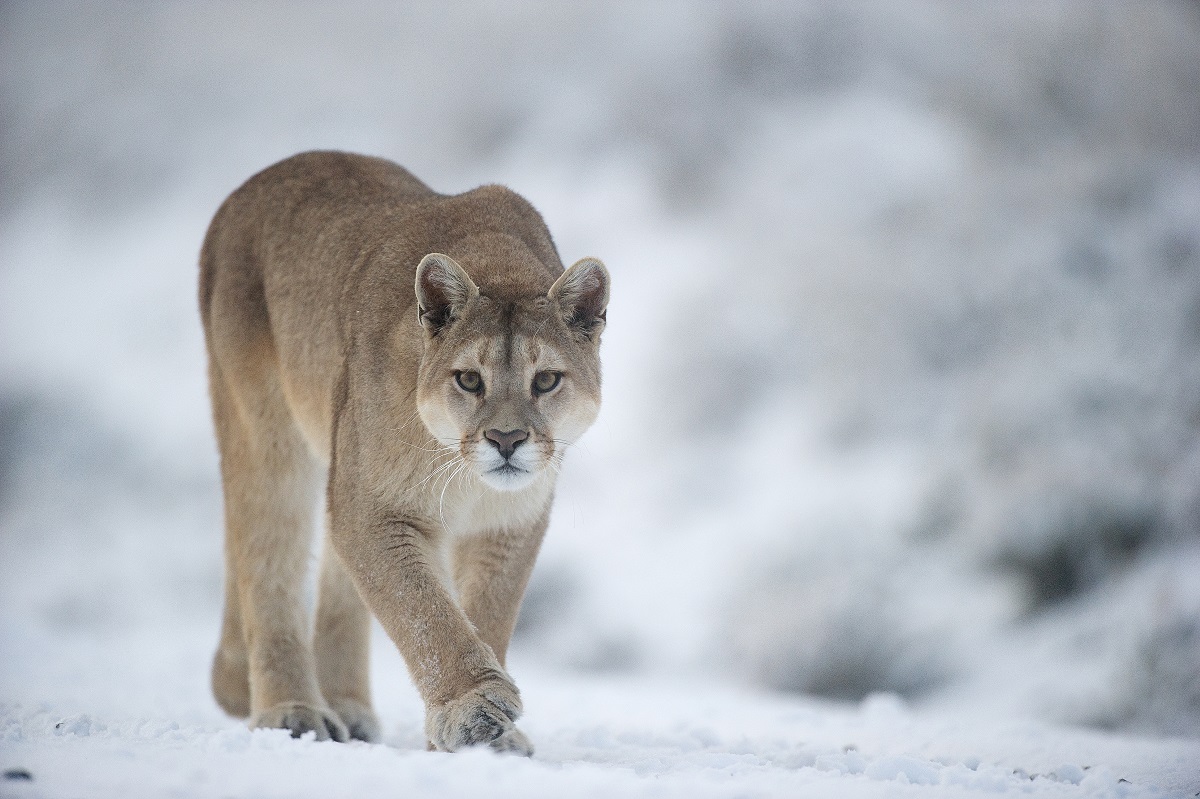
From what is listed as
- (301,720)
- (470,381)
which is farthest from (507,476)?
(301,720)

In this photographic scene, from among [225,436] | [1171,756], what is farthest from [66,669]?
[1171,756]

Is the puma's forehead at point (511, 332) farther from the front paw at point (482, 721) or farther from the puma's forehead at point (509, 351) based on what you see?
the front paw at point (482, 721)

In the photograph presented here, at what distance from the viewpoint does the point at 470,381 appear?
5.14 meters

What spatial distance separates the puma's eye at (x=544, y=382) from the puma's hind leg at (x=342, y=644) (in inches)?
79.6

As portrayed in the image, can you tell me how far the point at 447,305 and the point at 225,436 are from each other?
2.06 metres

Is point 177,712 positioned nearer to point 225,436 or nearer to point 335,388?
point 225,436

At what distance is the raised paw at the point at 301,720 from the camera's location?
598 centimetres

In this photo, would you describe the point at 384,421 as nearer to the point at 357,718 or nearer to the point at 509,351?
the point at 509,351

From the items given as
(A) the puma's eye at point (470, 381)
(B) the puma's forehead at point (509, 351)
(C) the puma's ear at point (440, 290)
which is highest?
(C) the puma's ear at point (440, 290)

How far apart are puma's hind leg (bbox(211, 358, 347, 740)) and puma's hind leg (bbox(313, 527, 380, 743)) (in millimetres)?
183

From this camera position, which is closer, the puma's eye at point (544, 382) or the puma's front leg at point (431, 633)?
the puma's front leg at point (431, 633)

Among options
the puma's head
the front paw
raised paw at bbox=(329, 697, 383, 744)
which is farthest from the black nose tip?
raised paw at bbox=(329, 697, 383, 744)

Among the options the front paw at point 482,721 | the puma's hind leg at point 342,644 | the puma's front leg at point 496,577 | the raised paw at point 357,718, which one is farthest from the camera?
the puma's hind leg at point 342,644

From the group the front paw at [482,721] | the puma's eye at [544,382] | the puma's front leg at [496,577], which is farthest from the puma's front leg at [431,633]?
the puma's eye at [544,382]
